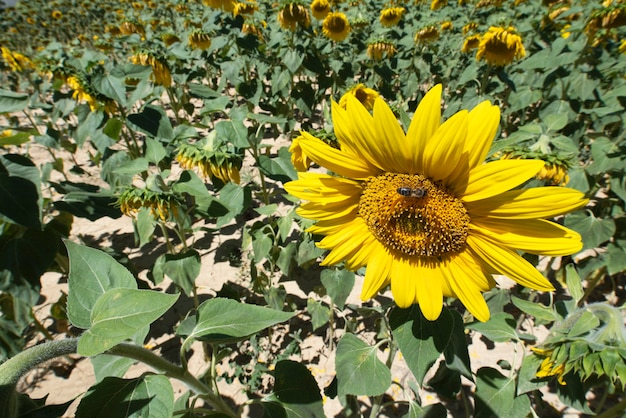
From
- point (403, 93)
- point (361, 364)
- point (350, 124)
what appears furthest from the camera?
point (403, 93)

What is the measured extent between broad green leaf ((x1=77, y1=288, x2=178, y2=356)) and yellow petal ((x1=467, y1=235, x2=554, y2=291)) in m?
0.79

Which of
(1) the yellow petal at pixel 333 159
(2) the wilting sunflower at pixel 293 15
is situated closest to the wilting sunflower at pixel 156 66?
(2) the wilting sunflower at pixel 293 15

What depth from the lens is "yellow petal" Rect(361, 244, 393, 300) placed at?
3.28 ft

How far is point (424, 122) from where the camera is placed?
80 cm

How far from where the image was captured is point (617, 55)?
3527 millimetres

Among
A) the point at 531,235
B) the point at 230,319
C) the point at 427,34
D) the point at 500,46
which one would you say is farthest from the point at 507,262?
the point at 427,34

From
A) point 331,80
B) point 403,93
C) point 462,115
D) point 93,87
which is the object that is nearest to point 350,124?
point 462,115

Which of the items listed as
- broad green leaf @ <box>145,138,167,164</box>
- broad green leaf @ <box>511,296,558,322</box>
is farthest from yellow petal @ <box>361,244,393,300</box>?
broad green leaf @ <box>145,138,167,164</box>

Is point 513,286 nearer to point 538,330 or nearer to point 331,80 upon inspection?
point 538,330

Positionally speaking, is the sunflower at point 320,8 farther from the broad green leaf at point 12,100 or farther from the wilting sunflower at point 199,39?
the broad green leaf at point 12,100

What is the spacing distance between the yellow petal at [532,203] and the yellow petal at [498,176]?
1.5 inches

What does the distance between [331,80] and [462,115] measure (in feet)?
10.2

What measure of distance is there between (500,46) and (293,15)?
1841 millimetres

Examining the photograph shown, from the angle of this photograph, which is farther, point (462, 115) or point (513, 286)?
point (513, 286)
